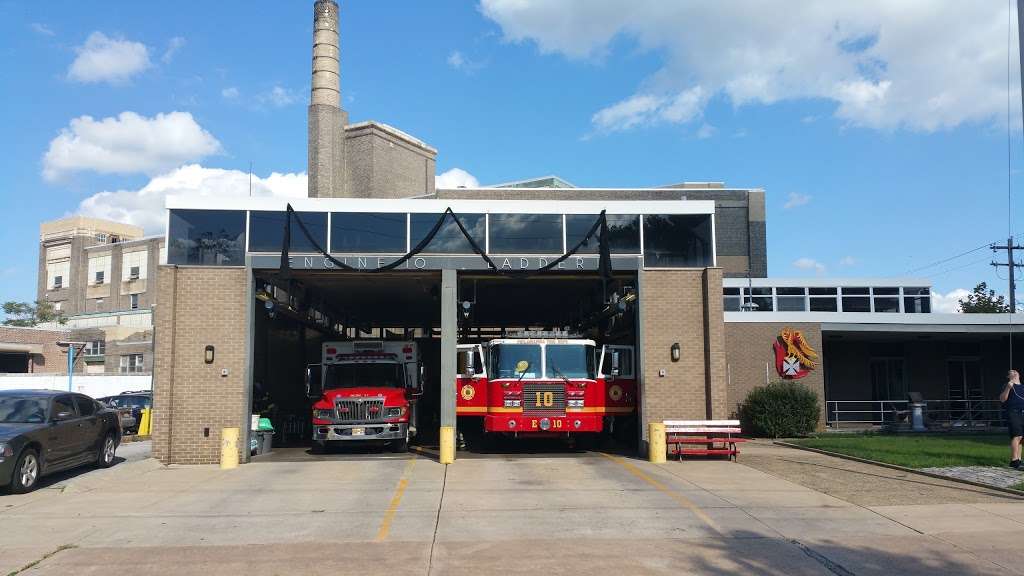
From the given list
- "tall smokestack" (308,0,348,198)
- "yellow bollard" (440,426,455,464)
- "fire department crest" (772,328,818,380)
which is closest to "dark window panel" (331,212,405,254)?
"yellow bollard" (440,426,455,464)

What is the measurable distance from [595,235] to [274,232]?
7.06 meters

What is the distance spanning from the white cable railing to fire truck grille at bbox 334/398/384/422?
53.9ft

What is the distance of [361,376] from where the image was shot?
65.9 ft

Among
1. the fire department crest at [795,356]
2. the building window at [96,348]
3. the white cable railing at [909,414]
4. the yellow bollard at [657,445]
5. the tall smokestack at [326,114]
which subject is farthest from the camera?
the building window at [96,348]

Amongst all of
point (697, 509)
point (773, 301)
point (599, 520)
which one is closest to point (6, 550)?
point (599, 520)

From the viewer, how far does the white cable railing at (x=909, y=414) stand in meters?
27.8

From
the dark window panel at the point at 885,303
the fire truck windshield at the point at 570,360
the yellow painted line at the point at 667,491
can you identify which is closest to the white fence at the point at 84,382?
the fire truck windshield at the point at 570,360

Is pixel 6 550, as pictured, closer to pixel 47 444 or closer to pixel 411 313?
pixel 47 444

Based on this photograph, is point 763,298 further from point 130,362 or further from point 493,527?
point 130,362

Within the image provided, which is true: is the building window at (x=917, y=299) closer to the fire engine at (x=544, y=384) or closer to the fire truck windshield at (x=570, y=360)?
the fire engine at (x=544, y=384)

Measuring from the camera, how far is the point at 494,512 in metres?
10.9

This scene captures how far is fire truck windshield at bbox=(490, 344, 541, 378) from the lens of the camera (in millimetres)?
18062

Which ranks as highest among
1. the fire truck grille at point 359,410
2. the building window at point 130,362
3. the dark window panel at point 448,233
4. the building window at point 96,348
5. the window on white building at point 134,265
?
the window on white building at point 134,265

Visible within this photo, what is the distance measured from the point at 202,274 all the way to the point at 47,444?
5.18 meters
